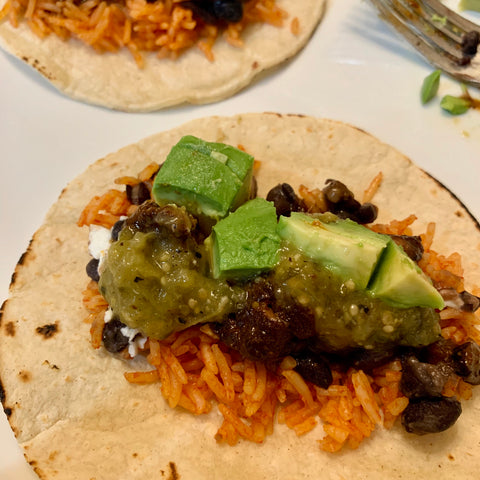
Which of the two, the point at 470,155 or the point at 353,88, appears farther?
the point at 353,88

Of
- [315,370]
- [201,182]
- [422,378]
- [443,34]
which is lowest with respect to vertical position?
[315,370]

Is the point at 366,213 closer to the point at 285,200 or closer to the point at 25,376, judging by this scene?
the point at 285,200

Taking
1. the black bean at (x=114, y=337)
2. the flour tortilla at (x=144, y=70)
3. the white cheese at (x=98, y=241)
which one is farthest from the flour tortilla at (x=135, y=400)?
the flour tortilla at (x=144, y=70)

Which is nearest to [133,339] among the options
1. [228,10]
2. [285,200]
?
[285,200]

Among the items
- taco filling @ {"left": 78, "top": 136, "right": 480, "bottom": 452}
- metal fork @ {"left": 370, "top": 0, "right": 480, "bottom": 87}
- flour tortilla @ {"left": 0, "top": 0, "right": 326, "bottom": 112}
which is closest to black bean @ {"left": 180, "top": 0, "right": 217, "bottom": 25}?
flour tortilla @ {"left": 0, "top": 0, "right": 326, "bottom": 112}

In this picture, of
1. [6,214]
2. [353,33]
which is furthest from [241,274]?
[353,33]

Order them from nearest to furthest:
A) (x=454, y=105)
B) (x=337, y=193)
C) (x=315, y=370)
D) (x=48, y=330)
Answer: (x=315, y=370)
(x=48, y=330)
(x=337, y=193)
(x=454, y=105)

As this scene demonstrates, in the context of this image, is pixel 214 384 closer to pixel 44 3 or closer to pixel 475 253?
pixel 475 253
